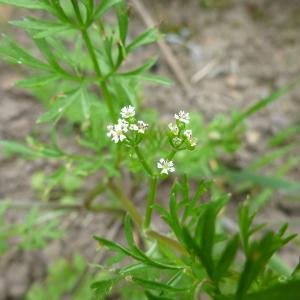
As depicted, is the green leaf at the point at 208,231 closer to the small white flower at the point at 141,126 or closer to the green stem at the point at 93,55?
the small white flower at the point at 141,126

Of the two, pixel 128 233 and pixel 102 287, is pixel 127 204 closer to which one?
pixel 128 233

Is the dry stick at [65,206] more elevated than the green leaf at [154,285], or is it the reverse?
the dry stick at [65,206]

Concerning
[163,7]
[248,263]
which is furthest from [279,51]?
[248,263]

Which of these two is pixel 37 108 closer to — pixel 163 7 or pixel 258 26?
pixel 163 7

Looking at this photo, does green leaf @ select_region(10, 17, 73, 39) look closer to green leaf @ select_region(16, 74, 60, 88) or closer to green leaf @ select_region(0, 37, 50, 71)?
green leaf @ select_region(0, 37, 50, 71)

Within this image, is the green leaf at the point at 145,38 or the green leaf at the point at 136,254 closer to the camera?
the green leaf at the point at 136,254

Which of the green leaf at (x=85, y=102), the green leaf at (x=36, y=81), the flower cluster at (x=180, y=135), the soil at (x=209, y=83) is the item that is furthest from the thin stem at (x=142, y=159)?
the soil at (x=209, y=83)
